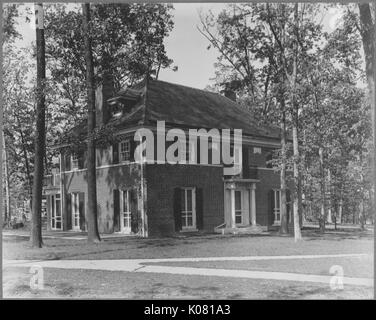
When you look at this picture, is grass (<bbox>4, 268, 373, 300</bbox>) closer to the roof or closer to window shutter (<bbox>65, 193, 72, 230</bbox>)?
the roof

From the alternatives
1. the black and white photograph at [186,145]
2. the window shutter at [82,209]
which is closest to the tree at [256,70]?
the black and white photograph at [186,145]

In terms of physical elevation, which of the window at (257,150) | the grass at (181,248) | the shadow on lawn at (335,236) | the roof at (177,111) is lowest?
the shadow on lawn at (335,236)

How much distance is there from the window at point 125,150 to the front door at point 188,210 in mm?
3003

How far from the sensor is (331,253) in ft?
52.0

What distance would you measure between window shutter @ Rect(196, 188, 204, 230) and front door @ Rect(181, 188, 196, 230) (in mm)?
146

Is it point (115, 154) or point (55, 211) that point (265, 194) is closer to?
point (115, 154)

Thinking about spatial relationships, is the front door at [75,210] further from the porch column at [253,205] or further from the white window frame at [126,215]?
the porch column at [253,205]

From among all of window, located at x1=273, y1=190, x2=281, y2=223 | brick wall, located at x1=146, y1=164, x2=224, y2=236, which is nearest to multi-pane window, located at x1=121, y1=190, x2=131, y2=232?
brick wall, located at x1=146, y1=164, x2=224, y2=236

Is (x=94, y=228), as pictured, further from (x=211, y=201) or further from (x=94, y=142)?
(x=211, y=201)

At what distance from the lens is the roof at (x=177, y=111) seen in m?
21.6

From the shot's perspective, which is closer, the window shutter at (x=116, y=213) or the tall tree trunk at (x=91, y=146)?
the tall tree trunk at (x=91, y=146)

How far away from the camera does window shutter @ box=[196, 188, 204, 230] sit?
22.3 metres
